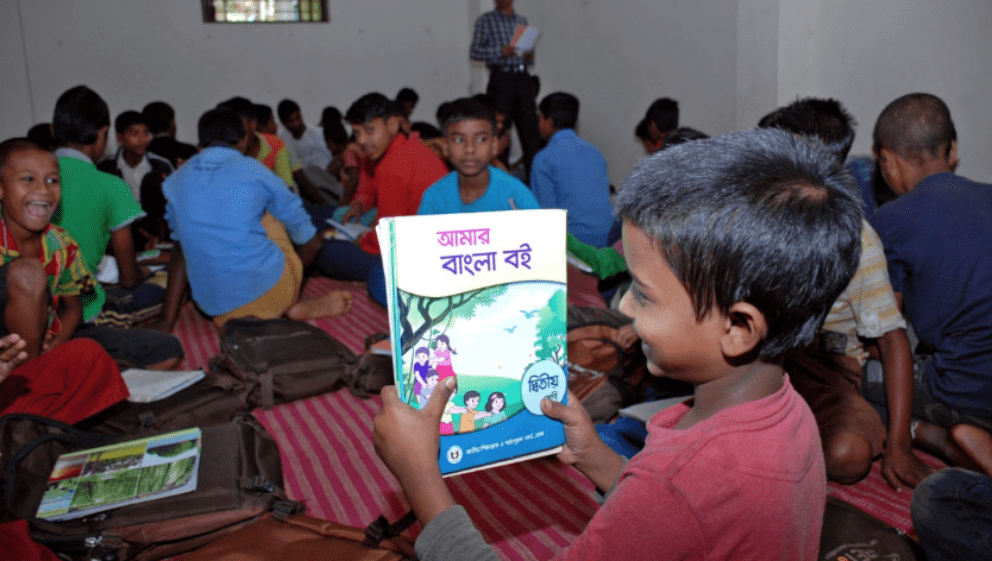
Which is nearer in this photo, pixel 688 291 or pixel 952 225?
pixel 688 291

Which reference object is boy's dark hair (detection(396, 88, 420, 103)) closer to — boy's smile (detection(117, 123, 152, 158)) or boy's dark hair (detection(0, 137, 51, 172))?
boy's smile (detection(117, 123, 152, 158))

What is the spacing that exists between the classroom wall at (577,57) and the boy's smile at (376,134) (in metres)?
2.14

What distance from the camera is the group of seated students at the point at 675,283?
0.63 metres

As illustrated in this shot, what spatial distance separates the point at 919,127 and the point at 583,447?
150 centimetres

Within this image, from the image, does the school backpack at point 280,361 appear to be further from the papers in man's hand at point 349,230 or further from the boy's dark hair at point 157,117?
the boy's dark hair at point 157,117

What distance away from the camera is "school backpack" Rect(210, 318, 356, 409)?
2.29 metres

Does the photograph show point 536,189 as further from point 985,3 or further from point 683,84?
point 985,3

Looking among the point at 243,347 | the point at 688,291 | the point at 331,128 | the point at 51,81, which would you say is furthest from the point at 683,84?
the point at 51,81

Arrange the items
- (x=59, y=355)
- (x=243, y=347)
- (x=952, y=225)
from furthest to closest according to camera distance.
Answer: (x=243, y=347)
(x=59, y=355)
(x=952, y=225)

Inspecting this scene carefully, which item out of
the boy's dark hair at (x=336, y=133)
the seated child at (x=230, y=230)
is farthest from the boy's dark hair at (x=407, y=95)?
the seated child at (x=230, y=230)

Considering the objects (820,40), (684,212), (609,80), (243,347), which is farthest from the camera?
(609,80)

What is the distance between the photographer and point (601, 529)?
25.7 inches

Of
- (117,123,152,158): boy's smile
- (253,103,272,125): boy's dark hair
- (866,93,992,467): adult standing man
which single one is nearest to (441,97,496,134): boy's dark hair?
(866,93,992,467): adult standing man

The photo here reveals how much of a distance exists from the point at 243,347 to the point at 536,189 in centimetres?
185
